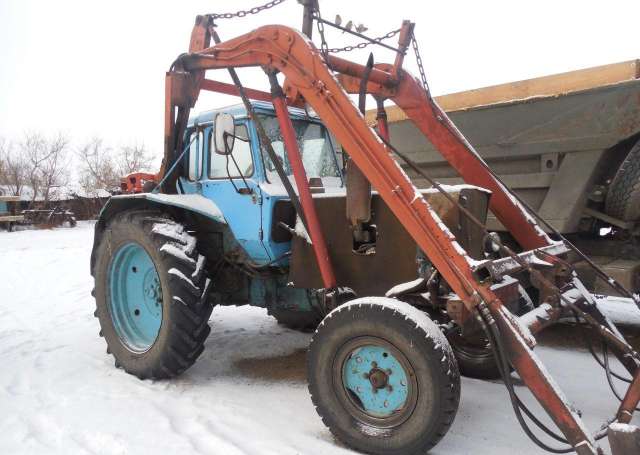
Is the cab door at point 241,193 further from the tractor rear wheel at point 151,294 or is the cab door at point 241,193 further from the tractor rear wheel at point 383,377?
the tractor rear wheel at point 383,377

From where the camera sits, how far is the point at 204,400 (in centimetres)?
375

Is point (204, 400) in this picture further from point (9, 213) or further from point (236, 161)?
point (9, 213)

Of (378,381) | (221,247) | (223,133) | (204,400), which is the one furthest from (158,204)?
(378,381)

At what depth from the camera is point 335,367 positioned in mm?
3055

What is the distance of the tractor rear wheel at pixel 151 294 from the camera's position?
12.8ft

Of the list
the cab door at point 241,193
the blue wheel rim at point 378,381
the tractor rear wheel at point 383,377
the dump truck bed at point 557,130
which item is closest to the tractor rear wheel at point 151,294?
the cab door at point 241,193

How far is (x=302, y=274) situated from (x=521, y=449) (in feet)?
6.13

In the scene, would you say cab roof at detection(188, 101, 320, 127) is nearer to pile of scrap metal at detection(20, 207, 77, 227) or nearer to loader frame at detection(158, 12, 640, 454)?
loader frame at detection(158, 12, 640, 454)

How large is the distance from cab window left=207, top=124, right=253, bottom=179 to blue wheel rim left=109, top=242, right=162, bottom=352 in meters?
0.95

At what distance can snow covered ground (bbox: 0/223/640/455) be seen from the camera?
10.00ft

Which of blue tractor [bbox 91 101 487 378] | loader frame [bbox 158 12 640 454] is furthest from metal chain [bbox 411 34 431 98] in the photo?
blue tractor [bbox 91 101 487 378]

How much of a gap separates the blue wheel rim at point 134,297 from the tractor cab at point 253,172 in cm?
78

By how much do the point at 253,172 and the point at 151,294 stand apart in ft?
4.71

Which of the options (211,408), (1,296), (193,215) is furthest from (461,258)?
(1,296)
